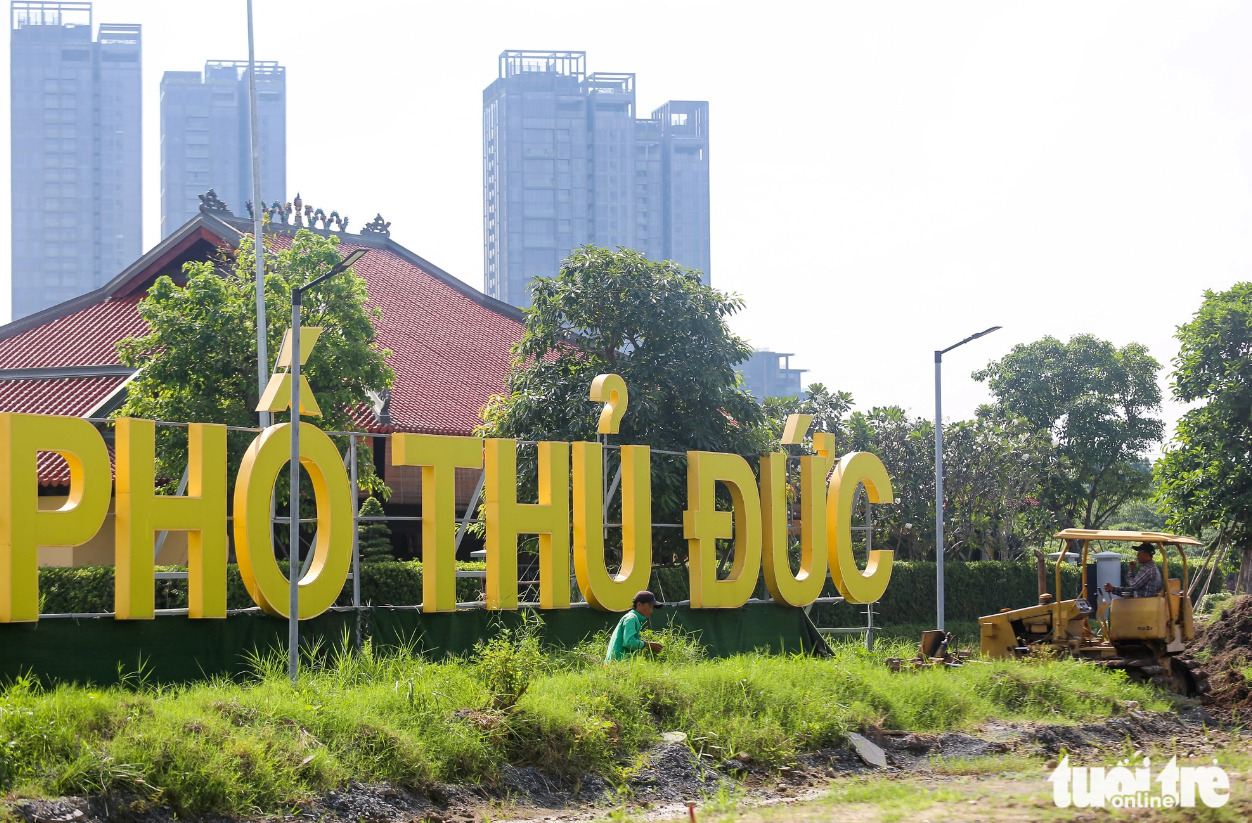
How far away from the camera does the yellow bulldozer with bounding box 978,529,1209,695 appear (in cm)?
1814

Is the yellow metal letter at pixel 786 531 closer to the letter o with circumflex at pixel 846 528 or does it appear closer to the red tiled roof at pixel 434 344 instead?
the letter o with circumflex at pixel 846 528

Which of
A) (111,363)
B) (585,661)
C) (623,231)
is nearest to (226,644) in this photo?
(585,661)

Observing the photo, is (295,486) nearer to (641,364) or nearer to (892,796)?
(892,796)

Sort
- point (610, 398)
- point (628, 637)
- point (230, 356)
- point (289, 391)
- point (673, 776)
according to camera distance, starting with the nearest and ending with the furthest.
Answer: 1. point (673, 776)
2. point (628, 637)
3. point (289, 391)
4. point (610, 398)
5. point (230, 356)

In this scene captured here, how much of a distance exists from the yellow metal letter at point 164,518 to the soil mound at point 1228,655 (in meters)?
13.2

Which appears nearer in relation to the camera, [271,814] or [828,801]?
[271,814]

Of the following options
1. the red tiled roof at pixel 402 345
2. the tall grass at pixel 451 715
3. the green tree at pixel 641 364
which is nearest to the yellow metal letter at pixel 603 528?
the tall grass at pixel 451 715

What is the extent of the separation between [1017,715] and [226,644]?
30.6 feet

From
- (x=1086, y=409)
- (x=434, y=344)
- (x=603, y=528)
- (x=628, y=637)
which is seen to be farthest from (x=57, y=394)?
(x=1086, y=409)

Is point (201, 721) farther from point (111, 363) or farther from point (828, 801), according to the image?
point (111, 363)

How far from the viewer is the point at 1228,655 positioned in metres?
21.1

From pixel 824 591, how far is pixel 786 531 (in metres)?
8.24

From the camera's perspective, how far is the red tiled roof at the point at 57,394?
26.9m

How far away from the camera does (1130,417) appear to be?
148 ft
